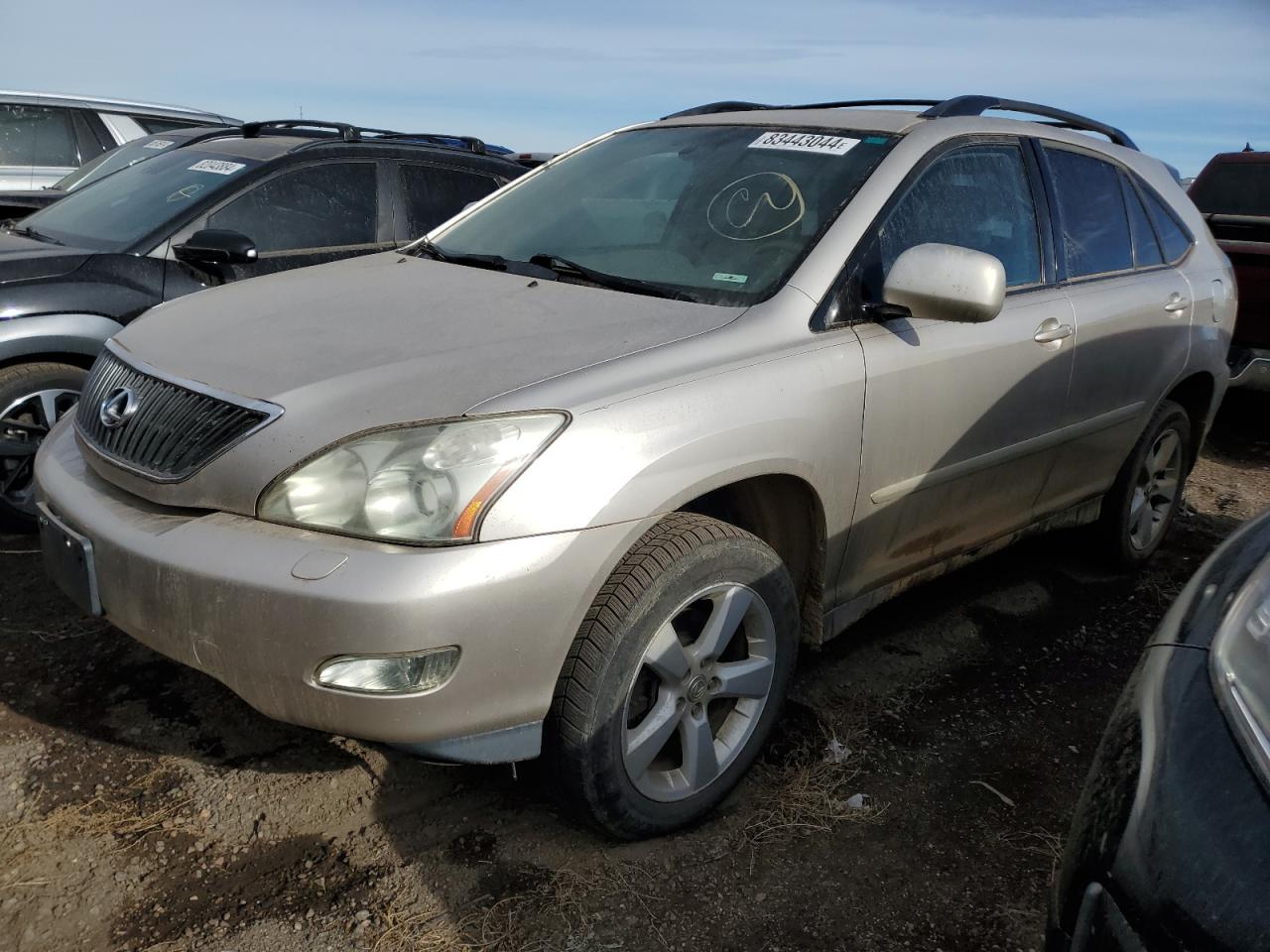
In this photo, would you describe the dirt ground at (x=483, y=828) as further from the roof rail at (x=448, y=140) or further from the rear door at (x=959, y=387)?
the roof rail at (x=448, y=140)

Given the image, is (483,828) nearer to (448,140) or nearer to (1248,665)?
(1248,665)

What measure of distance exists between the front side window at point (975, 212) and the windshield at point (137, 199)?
9.85ft

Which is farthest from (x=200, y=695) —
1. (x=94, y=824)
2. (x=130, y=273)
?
(x=130, y=273)

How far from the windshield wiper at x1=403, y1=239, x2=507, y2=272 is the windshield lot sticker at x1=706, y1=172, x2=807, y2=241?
63 cm

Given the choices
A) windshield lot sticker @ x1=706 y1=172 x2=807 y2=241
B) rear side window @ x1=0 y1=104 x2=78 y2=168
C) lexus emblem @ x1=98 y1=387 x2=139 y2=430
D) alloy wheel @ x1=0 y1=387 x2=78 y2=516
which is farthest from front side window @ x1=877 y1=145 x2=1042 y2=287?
rear side window @ x1=0 y1=104 x2=78 y2=168

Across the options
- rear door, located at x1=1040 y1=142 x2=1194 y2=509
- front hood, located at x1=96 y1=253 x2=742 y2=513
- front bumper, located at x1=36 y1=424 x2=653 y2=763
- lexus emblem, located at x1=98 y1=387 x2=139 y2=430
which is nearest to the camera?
front bumper, located at x1=36 y1=424 x2=653 y2=763

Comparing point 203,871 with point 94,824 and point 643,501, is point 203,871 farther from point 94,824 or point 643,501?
point 643,501

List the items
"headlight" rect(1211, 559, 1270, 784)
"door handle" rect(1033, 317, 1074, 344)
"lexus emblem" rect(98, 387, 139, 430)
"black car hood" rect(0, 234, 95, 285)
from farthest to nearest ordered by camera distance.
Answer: "black car hood" rect(0, 234, 95, 285) < "door handle" rect(1033, 317, 1074, 344) < "lexus emblem" rect(98, 387, 139, 430) < "headlight" rect(1211, 559, 1270, 784)

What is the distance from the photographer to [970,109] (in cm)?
336

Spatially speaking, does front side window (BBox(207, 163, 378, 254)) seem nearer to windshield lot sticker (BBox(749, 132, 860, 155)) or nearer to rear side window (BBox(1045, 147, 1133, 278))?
windshield lot sticker (BBox(749, 132, 860, 155))

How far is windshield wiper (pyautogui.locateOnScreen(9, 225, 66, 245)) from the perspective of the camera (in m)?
4.51

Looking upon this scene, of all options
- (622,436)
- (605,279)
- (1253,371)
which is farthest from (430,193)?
(1253,371)

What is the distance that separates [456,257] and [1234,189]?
6.79m

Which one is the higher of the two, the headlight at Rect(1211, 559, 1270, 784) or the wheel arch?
the headlight at Rect(1211, 559, 1270, 784)
